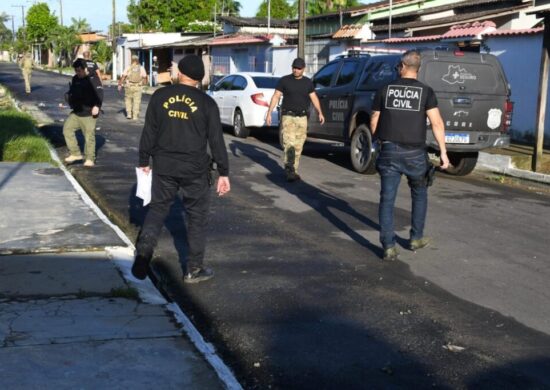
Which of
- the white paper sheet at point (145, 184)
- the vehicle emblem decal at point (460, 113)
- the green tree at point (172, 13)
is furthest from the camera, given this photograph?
the green tree at point (172, 13)

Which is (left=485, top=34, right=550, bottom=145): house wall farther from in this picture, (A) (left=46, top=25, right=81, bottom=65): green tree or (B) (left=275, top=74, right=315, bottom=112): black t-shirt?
(A) (left=46, top=25, right=81, bottom=65): green tree

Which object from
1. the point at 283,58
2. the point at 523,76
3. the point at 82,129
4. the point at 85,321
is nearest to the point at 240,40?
the point at 283,58

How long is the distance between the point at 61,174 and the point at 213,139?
6.15 meters

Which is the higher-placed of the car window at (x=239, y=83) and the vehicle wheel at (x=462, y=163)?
the car window at (x=239, y=83)

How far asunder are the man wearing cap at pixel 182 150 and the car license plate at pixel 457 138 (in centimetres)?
650

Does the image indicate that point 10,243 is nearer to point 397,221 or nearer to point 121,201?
A: point 121,201

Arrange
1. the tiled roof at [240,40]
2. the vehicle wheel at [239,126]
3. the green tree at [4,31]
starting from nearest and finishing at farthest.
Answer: the vehicle wheel at [239,126] < the tiled roof at [240,40] < the green tree at [4,31]

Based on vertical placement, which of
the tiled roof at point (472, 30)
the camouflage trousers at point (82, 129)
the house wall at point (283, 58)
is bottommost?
the camouflage trousers at point (82, 129)

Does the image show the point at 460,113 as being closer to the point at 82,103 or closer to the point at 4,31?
the point at 82,103

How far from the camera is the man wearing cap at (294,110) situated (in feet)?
37.9

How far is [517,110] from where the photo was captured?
1714cm

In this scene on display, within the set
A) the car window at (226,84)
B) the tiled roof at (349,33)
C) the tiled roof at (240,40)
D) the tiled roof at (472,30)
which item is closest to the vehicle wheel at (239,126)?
the car window at (226,84)

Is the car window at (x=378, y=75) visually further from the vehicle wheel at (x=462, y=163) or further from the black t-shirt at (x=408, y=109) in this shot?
the black t-shirt at (x=408, y=109)

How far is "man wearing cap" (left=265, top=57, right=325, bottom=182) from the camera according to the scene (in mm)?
11539
